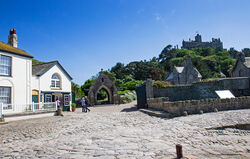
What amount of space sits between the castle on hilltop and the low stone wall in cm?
13464

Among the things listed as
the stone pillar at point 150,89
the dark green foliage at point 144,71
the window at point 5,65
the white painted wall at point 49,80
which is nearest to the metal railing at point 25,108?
the window at point 5,65

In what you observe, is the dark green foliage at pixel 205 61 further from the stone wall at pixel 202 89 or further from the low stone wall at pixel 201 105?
the low stone wall at pixel 201 105

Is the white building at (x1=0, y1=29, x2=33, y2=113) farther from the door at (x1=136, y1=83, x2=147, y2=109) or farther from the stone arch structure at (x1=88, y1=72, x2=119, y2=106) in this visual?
the door at (x1=136, y1=83, x2=147, y2=109)

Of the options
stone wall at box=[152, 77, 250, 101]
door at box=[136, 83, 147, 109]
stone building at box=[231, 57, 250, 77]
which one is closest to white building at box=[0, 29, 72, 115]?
door at box=[136, 83, 147, 109]

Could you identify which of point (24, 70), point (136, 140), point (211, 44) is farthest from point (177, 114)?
point (211, 44)

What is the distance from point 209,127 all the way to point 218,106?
5.30m

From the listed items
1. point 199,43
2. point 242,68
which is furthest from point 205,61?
point 199,43

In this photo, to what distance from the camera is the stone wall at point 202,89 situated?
50.4ft

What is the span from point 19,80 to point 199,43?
146055mm

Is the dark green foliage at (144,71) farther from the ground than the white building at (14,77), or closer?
farther from the ground

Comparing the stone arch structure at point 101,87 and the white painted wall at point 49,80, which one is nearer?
A: the white painted wall at point 49,80

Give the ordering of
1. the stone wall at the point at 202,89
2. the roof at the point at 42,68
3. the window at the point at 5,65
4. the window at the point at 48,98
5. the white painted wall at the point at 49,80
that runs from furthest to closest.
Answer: the window at the point at 48,98
the white painted wall at the point at 49,80
the roof at the point at 42,68
the stone wall at the point at 202,89
the window at the point at 5,65

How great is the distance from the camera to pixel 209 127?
23.2ft

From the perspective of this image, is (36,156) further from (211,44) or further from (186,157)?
(211,44)
